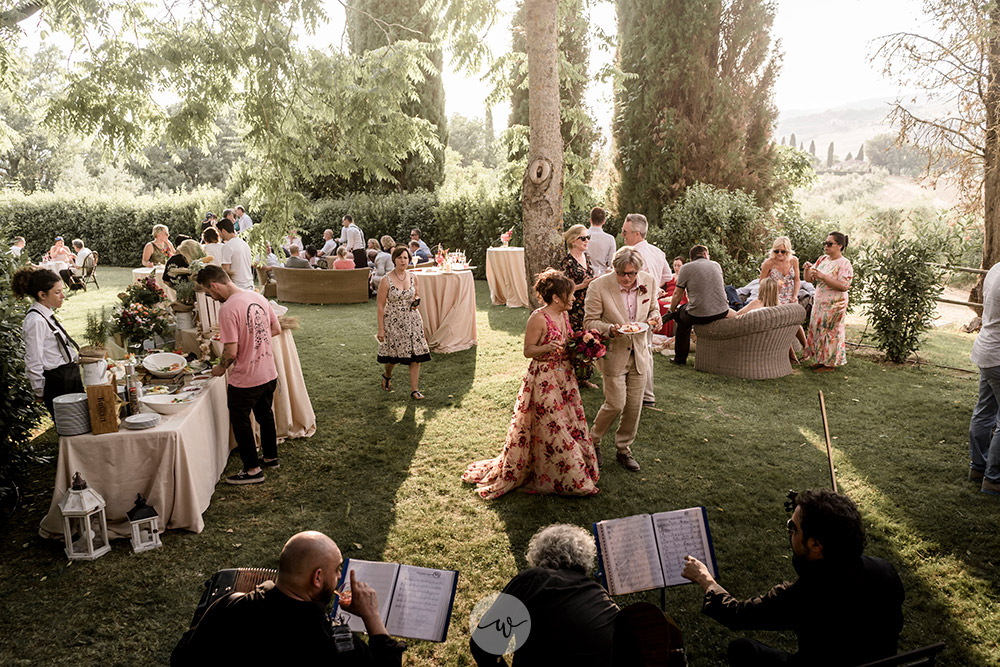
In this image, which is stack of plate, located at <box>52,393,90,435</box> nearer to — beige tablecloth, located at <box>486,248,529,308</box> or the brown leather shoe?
the brown leather shoe

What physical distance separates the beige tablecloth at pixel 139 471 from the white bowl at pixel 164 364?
72cm

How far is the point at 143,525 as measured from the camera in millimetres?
4074

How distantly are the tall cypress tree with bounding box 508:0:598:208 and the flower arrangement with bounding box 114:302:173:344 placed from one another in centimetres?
557

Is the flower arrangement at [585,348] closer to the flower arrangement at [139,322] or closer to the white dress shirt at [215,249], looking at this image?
the flower arrangement at [139,322]

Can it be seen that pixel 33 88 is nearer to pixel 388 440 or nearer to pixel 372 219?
pixel 388 440

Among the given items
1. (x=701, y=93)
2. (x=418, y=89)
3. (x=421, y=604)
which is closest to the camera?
(x=421, y=604)

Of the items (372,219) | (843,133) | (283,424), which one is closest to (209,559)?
(283,424)

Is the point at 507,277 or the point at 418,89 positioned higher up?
the point at 418,89

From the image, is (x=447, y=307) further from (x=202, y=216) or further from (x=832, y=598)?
(x=202, y=216)

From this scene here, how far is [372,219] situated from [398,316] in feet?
44.4

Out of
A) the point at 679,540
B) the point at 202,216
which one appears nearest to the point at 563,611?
the point at 679,540

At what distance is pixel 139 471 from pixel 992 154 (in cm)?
1411

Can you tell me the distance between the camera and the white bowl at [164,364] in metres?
4.97

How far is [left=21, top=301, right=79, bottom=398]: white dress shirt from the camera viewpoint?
4.62m
